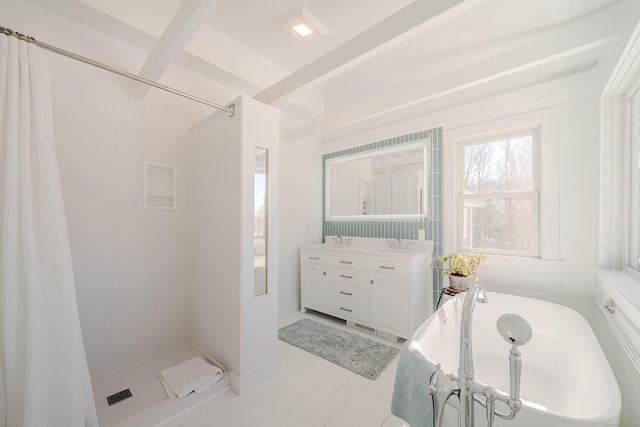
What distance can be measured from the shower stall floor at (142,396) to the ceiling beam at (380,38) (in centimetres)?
230

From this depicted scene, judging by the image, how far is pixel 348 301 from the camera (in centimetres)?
284

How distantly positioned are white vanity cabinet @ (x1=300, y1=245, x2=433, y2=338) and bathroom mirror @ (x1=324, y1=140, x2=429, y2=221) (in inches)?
25.8

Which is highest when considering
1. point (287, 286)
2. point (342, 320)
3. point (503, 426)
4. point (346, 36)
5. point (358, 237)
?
point (346, 36)

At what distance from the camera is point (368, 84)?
3.02 meters

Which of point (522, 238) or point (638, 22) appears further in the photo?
point (522, 238)

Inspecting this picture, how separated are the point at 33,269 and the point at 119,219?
108cm

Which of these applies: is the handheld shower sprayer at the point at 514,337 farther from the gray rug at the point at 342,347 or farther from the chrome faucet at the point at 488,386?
the gray rug at the point at 342,347

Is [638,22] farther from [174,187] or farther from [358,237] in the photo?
[174,187]

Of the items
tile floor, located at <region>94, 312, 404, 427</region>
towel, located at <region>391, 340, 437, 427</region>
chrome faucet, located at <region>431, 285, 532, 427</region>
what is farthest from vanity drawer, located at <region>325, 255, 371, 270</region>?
chrome faucet, located at <region>431, 285, 532, 427</region>

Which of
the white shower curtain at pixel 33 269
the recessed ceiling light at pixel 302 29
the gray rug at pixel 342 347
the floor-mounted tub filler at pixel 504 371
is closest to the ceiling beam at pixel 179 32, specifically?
the white shower curtain at pixel 33 269

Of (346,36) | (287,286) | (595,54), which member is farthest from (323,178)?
→ (595,54)

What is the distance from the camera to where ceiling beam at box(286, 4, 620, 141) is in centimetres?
150

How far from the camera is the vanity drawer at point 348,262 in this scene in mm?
2722

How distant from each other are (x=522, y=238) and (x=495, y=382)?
1339 mm
